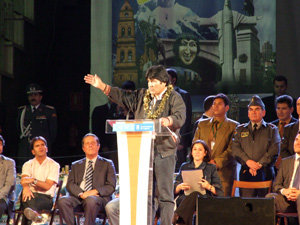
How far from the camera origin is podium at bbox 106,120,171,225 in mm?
3369

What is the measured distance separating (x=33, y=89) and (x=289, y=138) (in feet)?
10.2

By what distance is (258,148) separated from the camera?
17.1ft

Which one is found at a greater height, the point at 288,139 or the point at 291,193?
the point at 288,139

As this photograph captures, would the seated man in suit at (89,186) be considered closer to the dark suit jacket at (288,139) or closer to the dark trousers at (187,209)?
the dark trousers at (187,209)

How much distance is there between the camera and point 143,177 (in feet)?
11.1

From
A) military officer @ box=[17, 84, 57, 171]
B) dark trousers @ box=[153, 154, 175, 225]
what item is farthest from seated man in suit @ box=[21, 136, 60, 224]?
dark trousers @ box=[153, 154, 175, 225]

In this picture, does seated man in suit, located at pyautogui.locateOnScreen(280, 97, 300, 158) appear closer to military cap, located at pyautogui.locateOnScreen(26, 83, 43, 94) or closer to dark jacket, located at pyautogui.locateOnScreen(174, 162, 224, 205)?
dark jacket, located at pyautogui.locateOnScreen(174, 162, 224, 205)

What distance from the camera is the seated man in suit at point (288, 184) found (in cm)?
480

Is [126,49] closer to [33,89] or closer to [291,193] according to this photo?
[33,89]

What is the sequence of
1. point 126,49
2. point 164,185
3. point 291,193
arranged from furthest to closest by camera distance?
point 126,49 → point 291,193 → point 164,185

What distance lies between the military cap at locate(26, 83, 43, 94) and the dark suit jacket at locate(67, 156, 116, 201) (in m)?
1.58

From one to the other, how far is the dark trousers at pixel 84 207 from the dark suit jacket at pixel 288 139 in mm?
1748

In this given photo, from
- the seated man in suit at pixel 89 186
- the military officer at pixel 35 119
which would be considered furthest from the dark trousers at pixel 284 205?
the military officer at pixel 35 119

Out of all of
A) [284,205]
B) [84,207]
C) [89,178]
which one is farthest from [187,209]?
[89,178]
